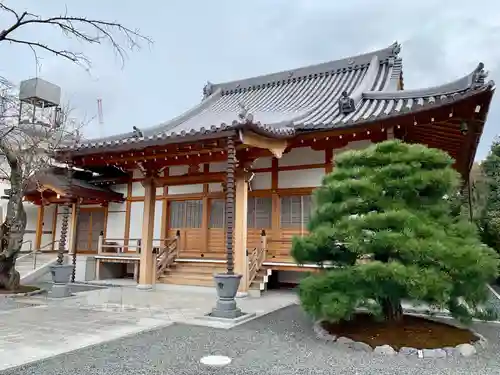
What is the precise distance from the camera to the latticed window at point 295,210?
30.0ft

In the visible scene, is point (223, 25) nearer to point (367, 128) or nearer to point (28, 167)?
point (367, 128)

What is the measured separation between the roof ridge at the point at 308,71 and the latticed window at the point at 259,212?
5744 millimetres

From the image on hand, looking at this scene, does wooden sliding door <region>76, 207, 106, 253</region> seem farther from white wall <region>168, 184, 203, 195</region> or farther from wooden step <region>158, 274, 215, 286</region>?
wooden step <region>158, 274, 215, 286</region>

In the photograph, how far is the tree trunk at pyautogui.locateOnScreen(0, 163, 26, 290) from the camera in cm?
830

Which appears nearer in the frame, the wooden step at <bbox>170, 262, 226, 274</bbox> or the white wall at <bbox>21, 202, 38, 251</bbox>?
the wooden step at <bbox>170, 262, 226, 274</bbox>

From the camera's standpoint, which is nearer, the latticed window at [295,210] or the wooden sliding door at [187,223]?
the latticed window at [295,210]

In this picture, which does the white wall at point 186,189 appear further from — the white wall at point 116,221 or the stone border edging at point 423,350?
the stone border edging at point 423,350

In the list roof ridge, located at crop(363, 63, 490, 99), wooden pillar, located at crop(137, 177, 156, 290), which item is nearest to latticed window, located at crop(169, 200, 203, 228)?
wooden pillar, located at crop(137, 177, 156, 290)

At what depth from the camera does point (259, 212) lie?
9805 millimetres

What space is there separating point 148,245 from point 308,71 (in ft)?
27.0

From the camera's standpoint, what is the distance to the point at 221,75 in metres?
17.0

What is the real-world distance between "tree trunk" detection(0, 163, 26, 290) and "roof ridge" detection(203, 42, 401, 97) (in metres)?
8.52

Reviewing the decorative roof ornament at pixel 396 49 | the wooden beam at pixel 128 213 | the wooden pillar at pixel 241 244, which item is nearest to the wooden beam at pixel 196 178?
the wooden pillar at pixel 241 244

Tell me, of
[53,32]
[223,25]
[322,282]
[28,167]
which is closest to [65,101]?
[28,167]
